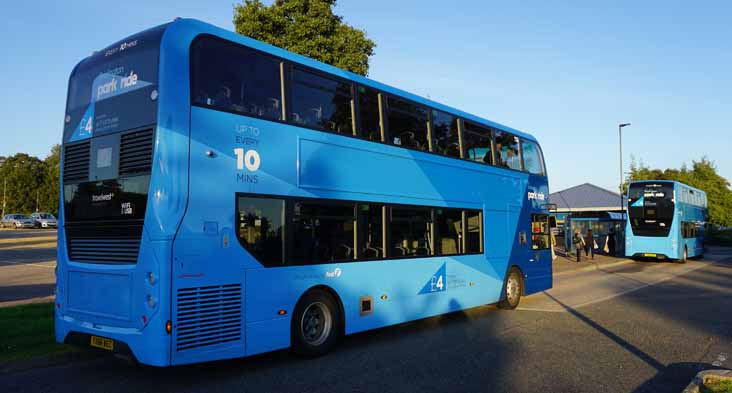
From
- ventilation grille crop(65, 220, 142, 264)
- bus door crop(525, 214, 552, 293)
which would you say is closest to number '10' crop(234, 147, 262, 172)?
ventilation grille crop(65, 220, 142, 264)

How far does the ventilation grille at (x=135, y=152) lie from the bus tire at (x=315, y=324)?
2716mm

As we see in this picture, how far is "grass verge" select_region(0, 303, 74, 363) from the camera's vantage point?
7.55m

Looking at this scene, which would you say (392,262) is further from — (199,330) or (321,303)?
(199,330)

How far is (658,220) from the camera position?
28734 mm

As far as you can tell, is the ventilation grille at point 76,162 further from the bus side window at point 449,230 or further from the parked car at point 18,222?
the parked car at point 18,222

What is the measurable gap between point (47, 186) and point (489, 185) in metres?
90.2

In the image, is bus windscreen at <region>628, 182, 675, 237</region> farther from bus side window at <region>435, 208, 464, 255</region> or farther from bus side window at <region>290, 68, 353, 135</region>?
bus side window at <region>290, 68, 353, 135</region>

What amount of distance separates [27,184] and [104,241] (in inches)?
3602

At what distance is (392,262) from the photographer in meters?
9.32

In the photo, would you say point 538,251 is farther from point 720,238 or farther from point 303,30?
point 720,238

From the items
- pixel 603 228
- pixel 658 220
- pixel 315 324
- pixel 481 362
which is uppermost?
pixel 658 220

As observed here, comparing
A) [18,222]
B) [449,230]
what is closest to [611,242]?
[449,230]

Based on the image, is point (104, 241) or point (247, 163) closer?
point (104, 241)

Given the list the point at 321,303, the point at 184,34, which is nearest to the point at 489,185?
the point at 321,303
